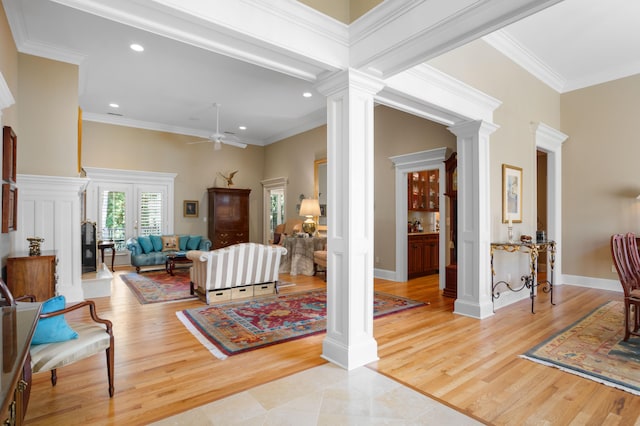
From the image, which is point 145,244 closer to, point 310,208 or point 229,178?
point 229,178

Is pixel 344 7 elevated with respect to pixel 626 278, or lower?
elevated

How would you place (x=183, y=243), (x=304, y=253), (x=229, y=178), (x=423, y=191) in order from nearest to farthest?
1. (x=304, y=253)
2. (x=423, y=191)
3. (x=183, y=243)
4. (x=229, y=178)

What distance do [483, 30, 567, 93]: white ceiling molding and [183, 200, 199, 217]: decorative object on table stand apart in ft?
25.4

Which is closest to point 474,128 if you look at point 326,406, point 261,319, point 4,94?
point 261,319

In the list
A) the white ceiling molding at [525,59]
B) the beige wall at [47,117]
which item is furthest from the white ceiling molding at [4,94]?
the white ceiling molding at [525,59]

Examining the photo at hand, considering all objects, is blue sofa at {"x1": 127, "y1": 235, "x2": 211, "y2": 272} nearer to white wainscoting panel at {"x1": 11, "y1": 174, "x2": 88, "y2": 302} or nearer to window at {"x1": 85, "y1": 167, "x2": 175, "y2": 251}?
window at {"x1": 85, "y1": 167, "x2": 175, "y2": 251}

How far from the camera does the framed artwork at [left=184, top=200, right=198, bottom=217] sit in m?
9.27

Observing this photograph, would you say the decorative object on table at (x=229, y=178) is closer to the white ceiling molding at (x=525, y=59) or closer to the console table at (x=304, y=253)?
the console table at (x=304, y=253)

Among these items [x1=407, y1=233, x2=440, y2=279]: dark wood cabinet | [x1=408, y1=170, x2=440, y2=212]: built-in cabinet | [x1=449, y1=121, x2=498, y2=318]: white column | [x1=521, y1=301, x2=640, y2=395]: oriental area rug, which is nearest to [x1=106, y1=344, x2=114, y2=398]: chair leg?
[x1=521, y1=301, x2=640, y2=395]: oriental area rug

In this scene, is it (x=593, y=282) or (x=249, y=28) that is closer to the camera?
(x=249, y=28)

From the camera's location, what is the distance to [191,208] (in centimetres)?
936

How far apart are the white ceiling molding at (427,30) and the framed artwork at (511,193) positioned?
2.87m

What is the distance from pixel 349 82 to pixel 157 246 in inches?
264

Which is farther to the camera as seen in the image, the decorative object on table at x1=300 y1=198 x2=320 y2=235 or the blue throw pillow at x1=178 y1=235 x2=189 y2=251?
the blue throw pillow at x1=178 y1=235 x2=189 y2=251
